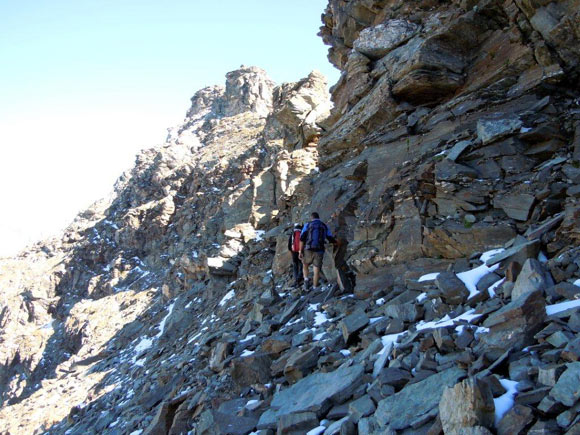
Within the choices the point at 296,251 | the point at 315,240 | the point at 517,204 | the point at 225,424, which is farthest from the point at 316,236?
the point at 225,424

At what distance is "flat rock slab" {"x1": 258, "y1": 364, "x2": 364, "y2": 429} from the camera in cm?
569

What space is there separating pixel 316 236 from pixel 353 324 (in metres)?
4.18

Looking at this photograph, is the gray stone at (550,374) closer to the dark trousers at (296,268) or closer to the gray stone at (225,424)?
the gray stone at (225,424)

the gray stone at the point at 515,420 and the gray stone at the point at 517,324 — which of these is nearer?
the gray stone at the point at 515,420

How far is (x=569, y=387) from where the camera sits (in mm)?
3551

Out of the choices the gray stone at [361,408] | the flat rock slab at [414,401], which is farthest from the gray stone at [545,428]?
the gray stone at [361,408]

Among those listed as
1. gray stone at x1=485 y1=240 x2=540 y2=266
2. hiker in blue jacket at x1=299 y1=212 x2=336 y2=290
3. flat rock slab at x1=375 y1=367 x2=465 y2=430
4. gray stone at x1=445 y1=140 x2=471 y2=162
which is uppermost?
gray stone at x1=445 y1=140 x2=471 y2=162

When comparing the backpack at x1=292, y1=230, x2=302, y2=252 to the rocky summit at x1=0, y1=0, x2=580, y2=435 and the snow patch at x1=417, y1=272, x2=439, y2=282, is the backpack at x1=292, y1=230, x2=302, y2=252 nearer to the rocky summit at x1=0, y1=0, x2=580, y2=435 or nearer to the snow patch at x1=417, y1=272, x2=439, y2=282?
the rocky summit at x1=0, y1=0, x2=580, y2=435

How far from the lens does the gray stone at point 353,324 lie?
24.1 feet

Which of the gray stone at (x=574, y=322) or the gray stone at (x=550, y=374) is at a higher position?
the gray stone at (x=550, y=374)

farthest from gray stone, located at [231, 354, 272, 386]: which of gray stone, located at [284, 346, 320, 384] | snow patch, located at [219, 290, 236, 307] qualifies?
snow patch, located at [219, 290, 236, 307]

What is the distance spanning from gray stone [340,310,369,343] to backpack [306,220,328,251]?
3724 mm

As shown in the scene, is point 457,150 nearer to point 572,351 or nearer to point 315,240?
point 315,240

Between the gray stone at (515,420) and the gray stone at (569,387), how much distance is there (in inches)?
11.3
